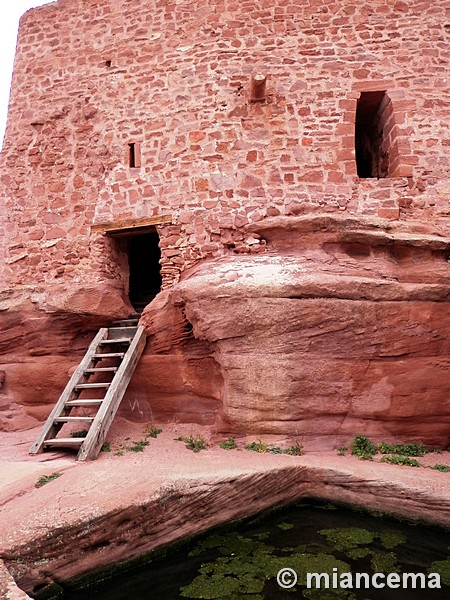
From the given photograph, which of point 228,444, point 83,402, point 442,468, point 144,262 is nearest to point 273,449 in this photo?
point 228,444

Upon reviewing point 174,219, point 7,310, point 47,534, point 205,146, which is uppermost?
point 205,146

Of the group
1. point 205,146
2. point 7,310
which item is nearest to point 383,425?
point 205,146

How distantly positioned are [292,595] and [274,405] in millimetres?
2809

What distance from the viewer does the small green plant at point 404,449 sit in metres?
6.43

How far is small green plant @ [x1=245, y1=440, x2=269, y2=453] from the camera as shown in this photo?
250 inches

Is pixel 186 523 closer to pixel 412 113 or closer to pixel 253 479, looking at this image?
pixel 253 479

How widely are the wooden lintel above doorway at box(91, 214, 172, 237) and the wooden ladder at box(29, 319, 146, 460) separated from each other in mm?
1580

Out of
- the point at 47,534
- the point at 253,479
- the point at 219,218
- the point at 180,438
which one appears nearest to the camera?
the point at 47,534

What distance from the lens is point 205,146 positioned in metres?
8.21

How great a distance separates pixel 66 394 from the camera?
6.89m

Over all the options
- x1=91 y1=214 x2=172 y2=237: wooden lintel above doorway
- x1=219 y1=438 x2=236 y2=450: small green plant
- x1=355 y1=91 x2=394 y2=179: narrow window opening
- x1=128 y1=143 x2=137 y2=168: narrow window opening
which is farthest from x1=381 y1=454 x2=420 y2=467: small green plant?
x1=128 y1=143 x2=137 y2=168: narrow window opening

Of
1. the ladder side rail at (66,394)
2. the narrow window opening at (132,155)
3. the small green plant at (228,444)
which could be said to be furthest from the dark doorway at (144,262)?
the small green plant at (228,444)

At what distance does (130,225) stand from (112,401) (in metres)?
3.13

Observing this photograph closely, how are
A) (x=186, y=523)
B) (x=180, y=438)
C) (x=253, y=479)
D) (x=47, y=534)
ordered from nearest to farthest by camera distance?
(x=47, y=534) → (x=186, y=523) → (x=253, y=479) → (x=180, y=438)
